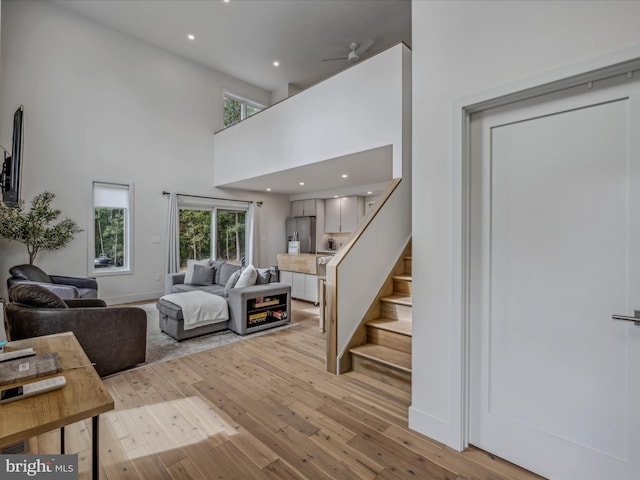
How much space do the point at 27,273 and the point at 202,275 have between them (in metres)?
2.29

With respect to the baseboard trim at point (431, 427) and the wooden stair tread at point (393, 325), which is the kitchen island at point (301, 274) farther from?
the baseboard trim at point (431, 427)

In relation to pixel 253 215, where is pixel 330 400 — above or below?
below

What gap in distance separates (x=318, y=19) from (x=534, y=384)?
6.16m

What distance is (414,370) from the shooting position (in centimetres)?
205

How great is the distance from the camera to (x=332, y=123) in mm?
4367

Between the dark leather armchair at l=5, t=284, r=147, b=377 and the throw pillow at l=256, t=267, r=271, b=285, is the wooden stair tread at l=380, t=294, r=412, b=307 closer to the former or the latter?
the throw pillow at l=256, t=267, r=271, b=285

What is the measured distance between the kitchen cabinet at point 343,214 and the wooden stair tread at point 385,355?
13.2 feet

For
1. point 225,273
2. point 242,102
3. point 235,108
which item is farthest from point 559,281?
point 242,102

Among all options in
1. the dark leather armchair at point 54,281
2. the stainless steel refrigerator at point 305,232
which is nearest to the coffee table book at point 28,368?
the dark leather armchair at point 54,281

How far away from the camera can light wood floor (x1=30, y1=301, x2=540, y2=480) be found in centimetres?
169

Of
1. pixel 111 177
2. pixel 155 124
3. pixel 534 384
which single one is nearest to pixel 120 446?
pixel 534 384

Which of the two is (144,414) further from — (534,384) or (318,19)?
(318,19)

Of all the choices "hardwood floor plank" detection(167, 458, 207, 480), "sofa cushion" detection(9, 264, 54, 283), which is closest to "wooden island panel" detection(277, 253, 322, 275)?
"sofa cushion" detection(9, 264, 54, 283)

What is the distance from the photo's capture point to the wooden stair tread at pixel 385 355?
2.59 metres
